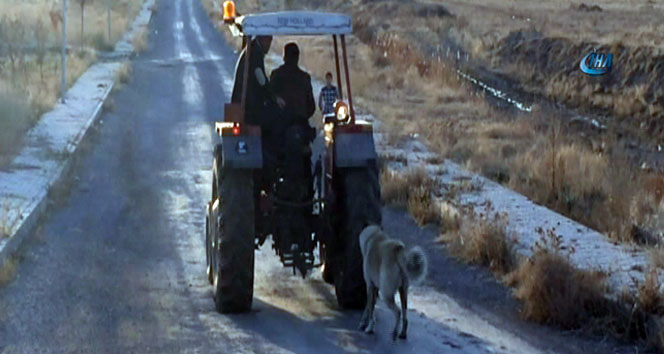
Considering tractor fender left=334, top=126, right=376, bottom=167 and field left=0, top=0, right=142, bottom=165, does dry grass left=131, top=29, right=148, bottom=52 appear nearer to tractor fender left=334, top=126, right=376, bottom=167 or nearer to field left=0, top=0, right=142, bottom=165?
field left=0, top=0, right=142, bottom=165

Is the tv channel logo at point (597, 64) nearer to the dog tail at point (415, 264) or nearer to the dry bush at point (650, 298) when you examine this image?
the dry bush at point (650, 298)

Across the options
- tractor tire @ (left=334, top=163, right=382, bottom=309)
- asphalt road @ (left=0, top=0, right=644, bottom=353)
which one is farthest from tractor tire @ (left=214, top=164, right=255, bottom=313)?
tractor tire @ (left=334, top=163, right=382, bottom=309)

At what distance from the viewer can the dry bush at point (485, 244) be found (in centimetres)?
1117

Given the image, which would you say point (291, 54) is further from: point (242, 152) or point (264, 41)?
point (242, 152)

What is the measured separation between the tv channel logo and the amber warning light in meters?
25.1

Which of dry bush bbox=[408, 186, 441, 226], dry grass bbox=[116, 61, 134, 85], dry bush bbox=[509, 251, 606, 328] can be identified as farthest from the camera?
dry grass bbox=[116, 61, 134, 85]

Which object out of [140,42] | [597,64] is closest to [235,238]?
[597,64]

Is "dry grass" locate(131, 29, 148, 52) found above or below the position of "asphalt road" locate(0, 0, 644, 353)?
below

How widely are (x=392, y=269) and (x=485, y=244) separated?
10.7 ft

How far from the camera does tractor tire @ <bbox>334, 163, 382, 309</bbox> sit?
30.2 ft

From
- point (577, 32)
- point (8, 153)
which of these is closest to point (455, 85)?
point (8, 153)

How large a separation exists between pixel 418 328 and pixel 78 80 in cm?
2223

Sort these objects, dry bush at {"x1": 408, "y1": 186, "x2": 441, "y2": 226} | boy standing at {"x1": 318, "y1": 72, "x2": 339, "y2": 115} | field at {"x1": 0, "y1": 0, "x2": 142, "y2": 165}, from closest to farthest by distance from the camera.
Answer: boy standing at {"x1": 318, "y1": 72, "x2": 339, "y2": 115}
dry bush at {"x1": 408, "y1": 186, "x2": 441, "y2": 226}
field at {"x1": 0, "y1": 0, "x2": 142, "y2": 165}

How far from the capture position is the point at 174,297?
1008 centimetres
